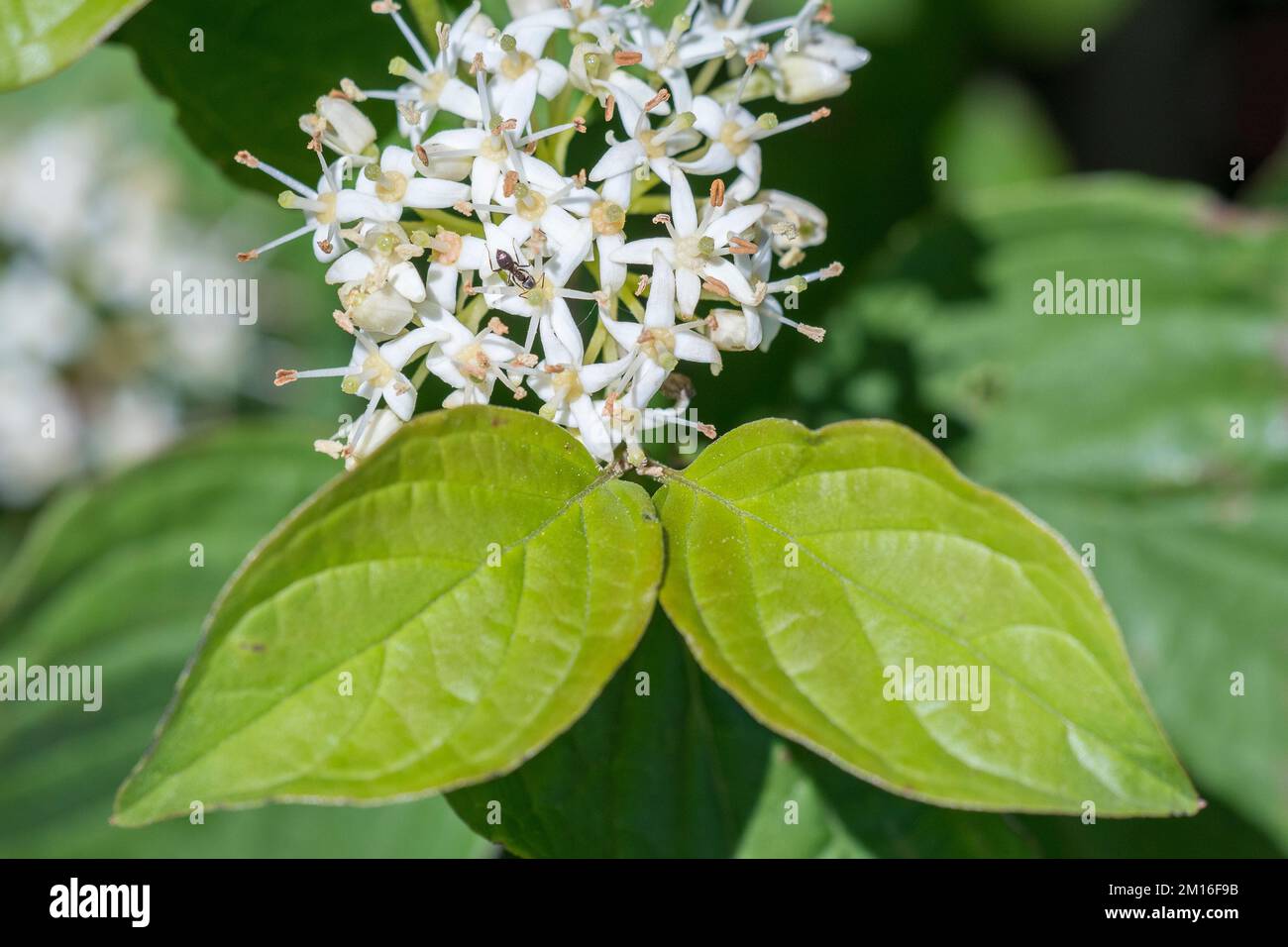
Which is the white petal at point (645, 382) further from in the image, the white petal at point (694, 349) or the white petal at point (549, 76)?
the white petal at point (549, 76)

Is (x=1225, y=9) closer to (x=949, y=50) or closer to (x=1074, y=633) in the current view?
(x=949, y=50)

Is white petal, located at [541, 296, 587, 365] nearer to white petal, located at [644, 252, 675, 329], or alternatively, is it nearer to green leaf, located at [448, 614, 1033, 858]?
white petal, located at [644, 252, 675, 329]

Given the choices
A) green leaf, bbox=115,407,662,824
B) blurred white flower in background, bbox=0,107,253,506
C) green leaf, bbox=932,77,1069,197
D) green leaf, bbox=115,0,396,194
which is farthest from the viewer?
green leaf, bbox=932,77,1069,197

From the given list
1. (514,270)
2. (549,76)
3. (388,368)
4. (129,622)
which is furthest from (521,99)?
(129,622)

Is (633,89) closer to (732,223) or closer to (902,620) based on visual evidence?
(732,223)

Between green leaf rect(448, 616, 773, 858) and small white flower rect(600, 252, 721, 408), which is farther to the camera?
green leaf rect(448, 616, 773, 858)

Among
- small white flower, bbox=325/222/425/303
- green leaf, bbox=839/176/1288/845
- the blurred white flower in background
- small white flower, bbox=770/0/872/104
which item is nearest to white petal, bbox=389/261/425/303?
small white flower, bbox=325/222/425/303

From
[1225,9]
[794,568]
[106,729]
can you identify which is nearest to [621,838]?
[794,568]
